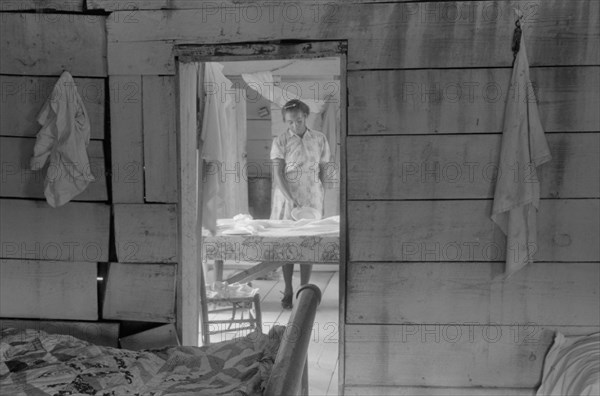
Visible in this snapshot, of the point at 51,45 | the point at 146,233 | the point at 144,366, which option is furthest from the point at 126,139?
the point at 144,366

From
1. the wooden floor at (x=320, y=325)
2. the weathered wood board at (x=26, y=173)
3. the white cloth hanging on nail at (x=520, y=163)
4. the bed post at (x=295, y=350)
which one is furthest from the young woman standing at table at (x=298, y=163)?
the bed post at (x=295, y=350)

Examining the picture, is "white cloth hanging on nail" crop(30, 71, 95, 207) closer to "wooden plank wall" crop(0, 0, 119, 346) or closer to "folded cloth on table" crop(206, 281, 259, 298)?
"wooden plank wall" crop(0, 0, 119, 346)

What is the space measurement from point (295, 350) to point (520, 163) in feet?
5.52

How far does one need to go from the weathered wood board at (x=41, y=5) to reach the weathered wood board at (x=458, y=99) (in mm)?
1349

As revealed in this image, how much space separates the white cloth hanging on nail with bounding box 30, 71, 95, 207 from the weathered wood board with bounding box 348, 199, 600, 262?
49.7 inches

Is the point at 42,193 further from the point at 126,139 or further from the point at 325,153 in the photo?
the point at 325,153

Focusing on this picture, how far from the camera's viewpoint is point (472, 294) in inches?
120

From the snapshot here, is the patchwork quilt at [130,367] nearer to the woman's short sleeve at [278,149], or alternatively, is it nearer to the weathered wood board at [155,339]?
the weathered wood board at [155,339]

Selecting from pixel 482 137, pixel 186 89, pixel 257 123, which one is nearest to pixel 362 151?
pixel 482 137

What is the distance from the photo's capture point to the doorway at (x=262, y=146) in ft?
10.1

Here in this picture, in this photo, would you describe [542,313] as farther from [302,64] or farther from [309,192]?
[302,64]

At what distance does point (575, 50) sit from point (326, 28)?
1106 mm

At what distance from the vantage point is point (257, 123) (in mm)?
7777

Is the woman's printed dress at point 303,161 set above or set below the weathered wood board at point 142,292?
above
